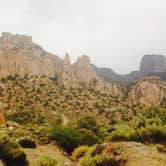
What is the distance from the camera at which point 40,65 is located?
132125 millimetres

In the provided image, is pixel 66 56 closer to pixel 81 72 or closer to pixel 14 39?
pixel 81 72

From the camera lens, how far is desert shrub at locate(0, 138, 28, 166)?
57.4 feet

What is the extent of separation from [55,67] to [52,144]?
112407 mm

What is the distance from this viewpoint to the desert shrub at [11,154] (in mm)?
17484

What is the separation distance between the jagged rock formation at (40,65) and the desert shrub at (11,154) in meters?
96.6

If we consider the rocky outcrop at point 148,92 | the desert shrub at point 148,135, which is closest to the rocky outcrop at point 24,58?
the rocky outcrop at point 148,92

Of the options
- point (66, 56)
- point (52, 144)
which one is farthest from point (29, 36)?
point (52, 144)

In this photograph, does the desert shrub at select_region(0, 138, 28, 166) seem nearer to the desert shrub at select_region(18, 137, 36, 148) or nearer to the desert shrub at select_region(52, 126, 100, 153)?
the desert shrub at select_region(18, 137, 36, 148)

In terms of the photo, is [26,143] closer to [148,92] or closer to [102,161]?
[102,161]

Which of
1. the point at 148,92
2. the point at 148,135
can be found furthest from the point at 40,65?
the point at 148,135

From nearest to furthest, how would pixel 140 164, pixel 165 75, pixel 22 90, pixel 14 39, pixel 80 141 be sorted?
pixel 140 164, pixel 80 141, pixel 22 90, pixel 14 39, pixel 165 75

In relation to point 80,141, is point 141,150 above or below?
above

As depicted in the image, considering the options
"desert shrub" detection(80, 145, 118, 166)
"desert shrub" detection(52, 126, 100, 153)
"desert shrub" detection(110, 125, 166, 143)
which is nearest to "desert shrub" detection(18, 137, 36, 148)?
"desert shrub" detection(52, 126, 100, 153)

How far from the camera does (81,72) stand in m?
147
